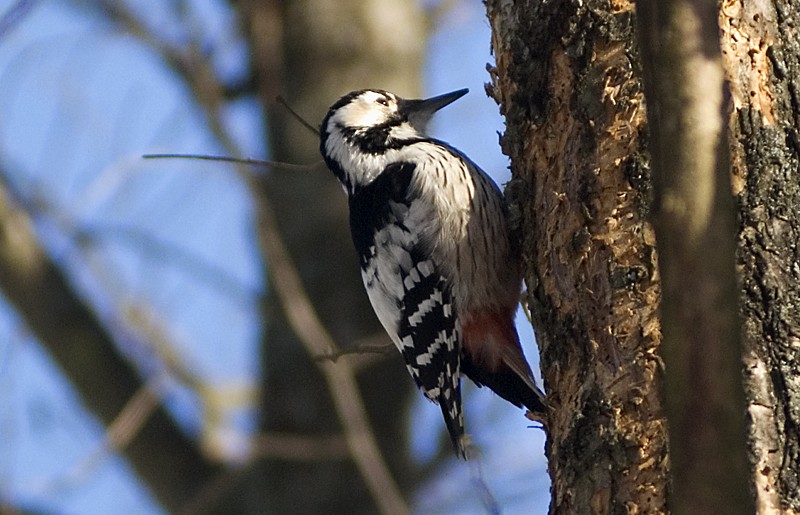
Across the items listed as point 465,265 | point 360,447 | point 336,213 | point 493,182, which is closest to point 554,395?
point 465,265

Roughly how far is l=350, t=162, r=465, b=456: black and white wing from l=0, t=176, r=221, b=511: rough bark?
227 centimetres

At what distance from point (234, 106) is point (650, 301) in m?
3.99

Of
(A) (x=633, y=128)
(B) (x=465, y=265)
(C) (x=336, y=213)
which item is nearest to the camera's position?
(A) (x=633, y=128)

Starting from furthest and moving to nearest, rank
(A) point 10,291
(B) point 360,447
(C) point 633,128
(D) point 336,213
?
(D) point 336,213 < (A) point 10,291 < (B) point 360,447 < (C) point 633,128

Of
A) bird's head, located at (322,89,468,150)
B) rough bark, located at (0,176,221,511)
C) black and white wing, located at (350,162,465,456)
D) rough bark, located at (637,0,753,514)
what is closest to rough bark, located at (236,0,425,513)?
rough bark, located at (0,176,221,511)

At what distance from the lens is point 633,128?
2.54 meters

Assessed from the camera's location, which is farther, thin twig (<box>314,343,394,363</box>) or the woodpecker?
the woodpecker

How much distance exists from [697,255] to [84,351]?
5.00m

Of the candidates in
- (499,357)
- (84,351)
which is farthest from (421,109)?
(84,351)

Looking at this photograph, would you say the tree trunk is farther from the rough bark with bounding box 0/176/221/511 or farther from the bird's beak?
the rough bark with bounding box 0/176/221/511

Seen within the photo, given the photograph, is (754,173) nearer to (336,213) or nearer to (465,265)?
(465,265)

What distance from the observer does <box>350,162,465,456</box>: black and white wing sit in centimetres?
364

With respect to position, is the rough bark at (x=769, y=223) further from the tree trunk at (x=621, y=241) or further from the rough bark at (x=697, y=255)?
the rough bark at (x=697, y=255)

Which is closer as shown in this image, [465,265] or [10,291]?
[465,265]
